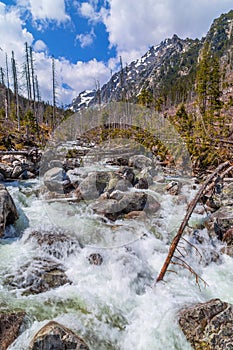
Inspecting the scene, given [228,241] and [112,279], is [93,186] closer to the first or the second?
[112,279]

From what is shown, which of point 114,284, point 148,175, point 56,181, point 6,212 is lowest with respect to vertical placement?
point 114,284

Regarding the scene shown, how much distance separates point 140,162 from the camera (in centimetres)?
1970

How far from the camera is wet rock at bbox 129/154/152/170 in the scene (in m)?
19.3

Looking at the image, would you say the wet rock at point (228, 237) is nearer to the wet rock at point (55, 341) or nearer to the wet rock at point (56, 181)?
the wet rock at point (55, 341)

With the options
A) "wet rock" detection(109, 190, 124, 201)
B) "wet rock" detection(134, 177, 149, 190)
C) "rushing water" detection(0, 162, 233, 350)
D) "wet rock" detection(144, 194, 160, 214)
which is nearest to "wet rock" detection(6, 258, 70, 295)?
"rushing water" detection(0, 162, 233, 350)

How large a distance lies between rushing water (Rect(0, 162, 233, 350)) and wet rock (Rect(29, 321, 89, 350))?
415mm

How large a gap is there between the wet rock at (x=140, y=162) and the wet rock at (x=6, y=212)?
12.3m

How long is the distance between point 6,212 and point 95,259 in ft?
12.1

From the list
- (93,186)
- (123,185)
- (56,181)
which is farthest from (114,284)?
(56,181)

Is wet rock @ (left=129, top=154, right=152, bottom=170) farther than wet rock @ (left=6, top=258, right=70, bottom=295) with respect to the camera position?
Yes

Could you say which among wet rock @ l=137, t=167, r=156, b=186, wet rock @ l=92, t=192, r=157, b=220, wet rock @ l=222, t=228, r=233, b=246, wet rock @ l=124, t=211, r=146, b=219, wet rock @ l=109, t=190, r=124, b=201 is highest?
wet rock @ l=137, t=167, r=156, b=186

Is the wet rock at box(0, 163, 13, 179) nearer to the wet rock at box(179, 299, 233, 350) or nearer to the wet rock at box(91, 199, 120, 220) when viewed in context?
the wet rock at box(91, 199, 120, 220)

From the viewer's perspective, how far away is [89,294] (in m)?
5.79

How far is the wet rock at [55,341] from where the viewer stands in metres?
3.81
